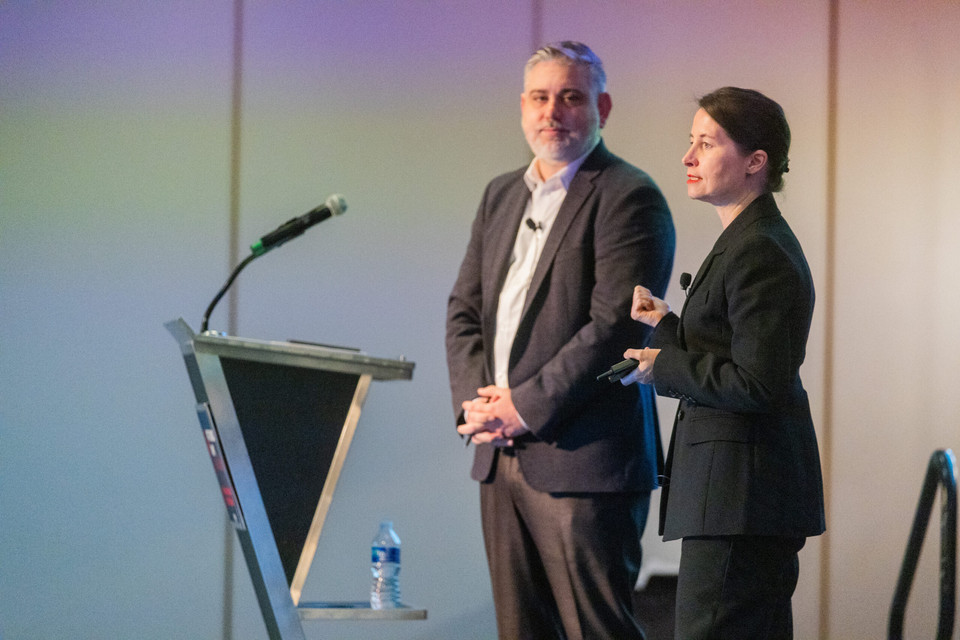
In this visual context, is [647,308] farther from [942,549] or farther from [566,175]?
[566,175]

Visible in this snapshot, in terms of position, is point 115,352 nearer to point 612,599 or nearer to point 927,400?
point 612,599

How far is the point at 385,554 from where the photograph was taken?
273 centimetres

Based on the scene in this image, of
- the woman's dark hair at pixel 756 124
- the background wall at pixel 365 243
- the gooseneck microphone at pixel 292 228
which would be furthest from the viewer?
the background wall at pixel 365 243

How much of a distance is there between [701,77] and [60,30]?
96.5 inches

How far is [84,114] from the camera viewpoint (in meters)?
3.93

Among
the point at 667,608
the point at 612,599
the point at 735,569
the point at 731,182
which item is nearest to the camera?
the point at 735,569

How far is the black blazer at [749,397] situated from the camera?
1.89 metres

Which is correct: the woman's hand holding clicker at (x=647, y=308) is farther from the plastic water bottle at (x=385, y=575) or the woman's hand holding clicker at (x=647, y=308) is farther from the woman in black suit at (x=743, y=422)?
the plastic water bottle at (x=385, y=575)

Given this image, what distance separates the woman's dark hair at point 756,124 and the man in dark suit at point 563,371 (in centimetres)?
66

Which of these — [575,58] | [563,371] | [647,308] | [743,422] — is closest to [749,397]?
[743,422]

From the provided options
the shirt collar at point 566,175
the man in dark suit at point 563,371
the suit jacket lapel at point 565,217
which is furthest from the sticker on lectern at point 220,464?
the shirt collar at point 566,175

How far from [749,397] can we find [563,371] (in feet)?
2.55

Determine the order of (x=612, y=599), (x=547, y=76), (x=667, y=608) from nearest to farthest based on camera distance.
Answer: (x=612, y=599), (x=547, y=76), (x=667, y=608)

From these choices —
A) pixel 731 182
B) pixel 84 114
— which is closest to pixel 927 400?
pixel 731 182
